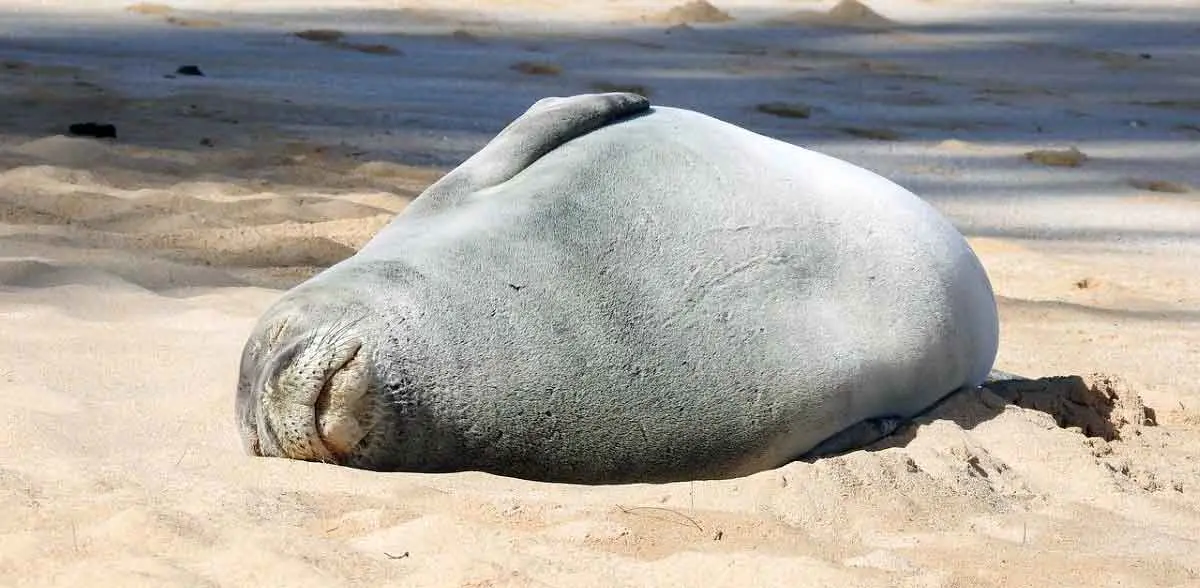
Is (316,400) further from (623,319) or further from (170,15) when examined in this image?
(170,15)

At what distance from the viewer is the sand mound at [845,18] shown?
11590mm

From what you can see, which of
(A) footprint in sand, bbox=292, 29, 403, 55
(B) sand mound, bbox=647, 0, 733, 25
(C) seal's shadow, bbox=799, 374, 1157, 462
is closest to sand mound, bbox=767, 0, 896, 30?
(B) sand mound, bbox=647, 0, 733, 25

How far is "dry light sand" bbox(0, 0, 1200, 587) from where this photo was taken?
2.17 m

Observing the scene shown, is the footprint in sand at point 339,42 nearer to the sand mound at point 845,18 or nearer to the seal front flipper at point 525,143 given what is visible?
the sand mound at point 845,18

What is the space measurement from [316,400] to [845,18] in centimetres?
995

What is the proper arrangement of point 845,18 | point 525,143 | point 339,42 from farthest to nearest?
point 845,18, point 339,42, point 525,143

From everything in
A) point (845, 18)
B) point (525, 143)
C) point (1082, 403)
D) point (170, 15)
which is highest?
point (525, 143)

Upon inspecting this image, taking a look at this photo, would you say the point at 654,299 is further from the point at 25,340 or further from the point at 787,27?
the point at 787,27

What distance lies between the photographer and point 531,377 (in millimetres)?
2330

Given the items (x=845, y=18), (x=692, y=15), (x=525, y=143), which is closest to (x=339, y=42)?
(x=692, y=15)

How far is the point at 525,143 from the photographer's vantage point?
9.46 feet

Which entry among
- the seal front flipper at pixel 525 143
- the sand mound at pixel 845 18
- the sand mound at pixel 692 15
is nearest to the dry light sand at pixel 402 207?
the seal front flipper at pixel 525 143

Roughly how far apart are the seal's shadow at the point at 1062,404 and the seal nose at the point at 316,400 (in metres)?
0.98

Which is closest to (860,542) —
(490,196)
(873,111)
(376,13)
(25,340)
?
(490,196)
